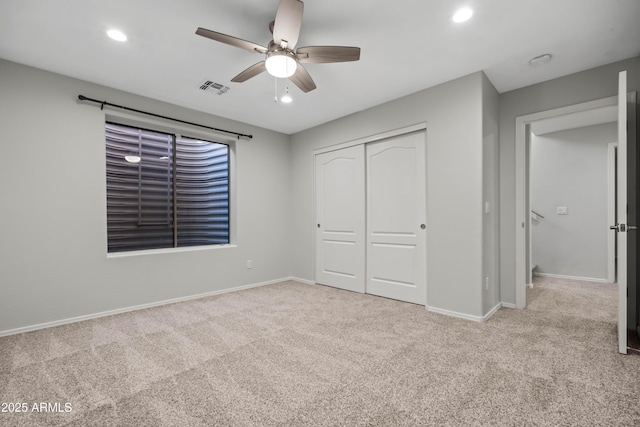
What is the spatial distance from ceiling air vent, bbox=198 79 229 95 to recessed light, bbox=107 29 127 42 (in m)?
0.80

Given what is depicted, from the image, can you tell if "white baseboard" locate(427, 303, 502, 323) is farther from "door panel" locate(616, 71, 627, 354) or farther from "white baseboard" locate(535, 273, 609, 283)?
"white baseboard" locate(535, 273, 609, 283)

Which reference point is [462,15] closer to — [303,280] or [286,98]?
[286,98]

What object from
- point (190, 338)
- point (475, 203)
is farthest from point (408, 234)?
point (190, 338)

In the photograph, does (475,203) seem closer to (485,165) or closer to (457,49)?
(485,165)

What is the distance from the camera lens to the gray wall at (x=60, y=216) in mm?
2639

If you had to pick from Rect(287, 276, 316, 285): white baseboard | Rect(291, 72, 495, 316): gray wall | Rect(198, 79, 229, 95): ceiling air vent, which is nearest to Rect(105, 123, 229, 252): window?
Rect(198, 79, 229, 95): ceiling air vent

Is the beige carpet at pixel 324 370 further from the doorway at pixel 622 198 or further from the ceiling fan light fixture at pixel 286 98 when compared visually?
the ceiling fan light fixture at pixel 286 98

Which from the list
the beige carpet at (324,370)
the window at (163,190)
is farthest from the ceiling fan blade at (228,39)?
the window at (163,190)

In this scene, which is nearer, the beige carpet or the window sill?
the beige carpet

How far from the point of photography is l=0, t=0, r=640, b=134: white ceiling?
6.55 ft

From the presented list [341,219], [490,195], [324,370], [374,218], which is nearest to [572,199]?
[490,195]

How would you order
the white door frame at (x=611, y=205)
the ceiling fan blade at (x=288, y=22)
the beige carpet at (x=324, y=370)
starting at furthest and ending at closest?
the white door frame at (x=611, y=205) → the ceiling fan blade at (x=288, y=22) → the beige carpet at (x=324, y=370)

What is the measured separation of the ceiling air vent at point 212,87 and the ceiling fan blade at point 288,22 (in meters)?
1.39

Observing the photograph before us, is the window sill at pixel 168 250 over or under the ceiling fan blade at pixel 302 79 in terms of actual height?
under
